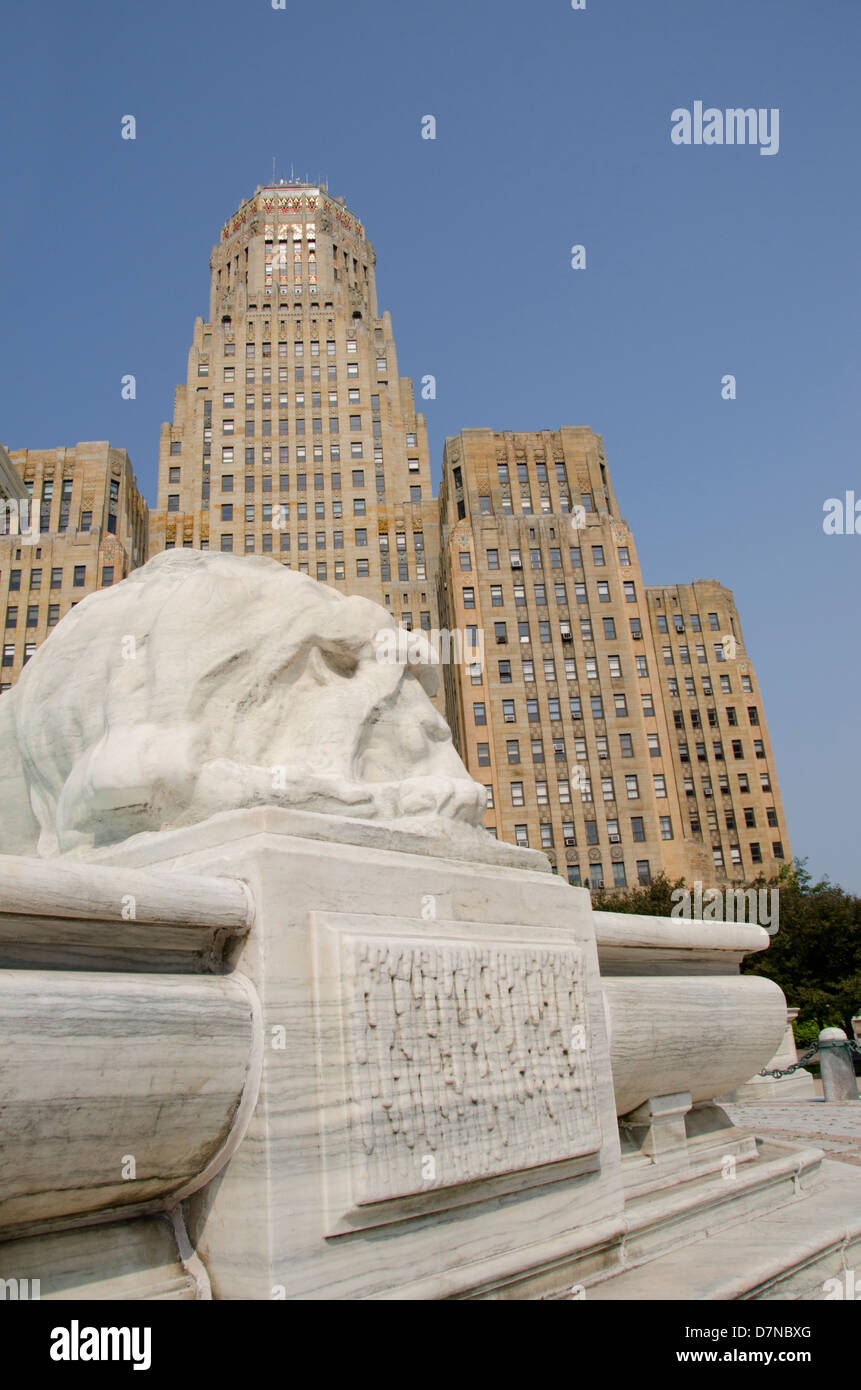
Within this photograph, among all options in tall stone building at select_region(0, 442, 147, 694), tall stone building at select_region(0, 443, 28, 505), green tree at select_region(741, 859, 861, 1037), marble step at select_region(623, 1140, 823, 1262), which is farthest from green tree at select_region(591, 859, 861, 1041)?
tall stone building at select_region(0, 442, 147, 694)

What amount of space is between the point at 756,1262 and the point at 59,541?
57.8 metres

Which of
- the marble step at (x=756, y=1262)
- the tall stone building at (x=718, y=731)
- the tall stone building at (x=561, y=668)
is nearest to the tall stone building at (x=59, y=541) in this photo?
the tall stone building at (x=561, y=668)

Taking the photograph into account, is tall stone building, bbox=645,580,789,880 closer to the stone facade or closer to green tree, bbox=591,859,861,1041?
the stone facade

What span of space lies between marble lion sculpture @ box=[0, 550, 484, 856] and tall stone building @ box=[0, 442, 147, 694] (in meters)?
50.9

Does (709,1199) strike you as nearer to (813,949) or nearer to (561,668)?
(813,949)

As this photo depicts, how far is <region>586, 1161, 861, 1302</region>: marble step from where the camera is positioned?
327cm

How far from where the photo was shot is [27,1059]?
2285 millimetres

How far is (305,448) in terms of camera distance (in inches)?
2542
